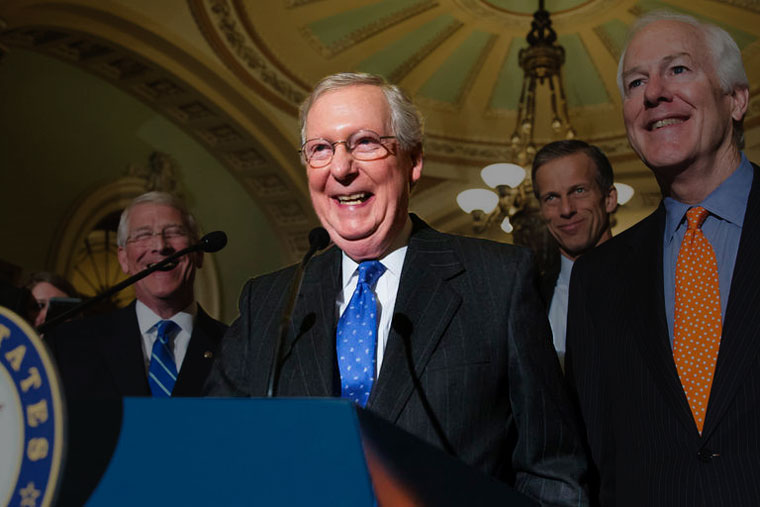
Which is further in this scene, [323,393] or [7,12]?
[7,12]

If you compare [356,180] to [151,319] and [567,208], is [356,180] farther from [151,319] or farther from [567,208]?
[567,208]

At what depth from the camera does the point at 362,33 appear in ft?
27.3

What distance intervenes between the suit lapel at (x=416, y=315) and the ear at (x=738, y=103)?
2.10ft

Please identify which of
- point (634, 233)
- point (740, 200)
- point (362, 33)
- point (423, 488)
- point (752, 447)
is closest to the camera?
point (423, 488)

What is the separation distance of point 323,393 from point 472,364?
0.84 ft

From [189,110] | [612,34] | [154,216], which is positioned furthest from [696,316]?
[612,34]

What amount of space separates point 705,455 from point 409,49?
768 cm

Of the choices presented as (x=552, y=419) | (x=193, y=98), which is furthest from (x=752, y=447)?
(x=193, y=98)

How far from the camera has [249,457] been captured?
0.85 meters

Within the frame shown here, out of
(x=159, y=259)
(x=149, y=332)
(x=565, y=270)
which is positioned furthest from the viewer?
(x=565, y=270)

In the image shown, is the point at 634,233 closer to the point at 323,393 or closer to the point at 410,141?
the point at 410,141

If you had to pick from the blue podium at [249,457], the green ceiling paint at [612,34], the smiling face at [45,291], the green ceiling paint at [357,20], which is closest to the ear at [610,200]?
the blue podium at [249,457]

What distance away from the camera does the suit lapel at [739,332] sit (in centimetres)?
144

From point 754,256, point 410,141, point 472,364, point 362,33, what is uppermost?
point 362,33
